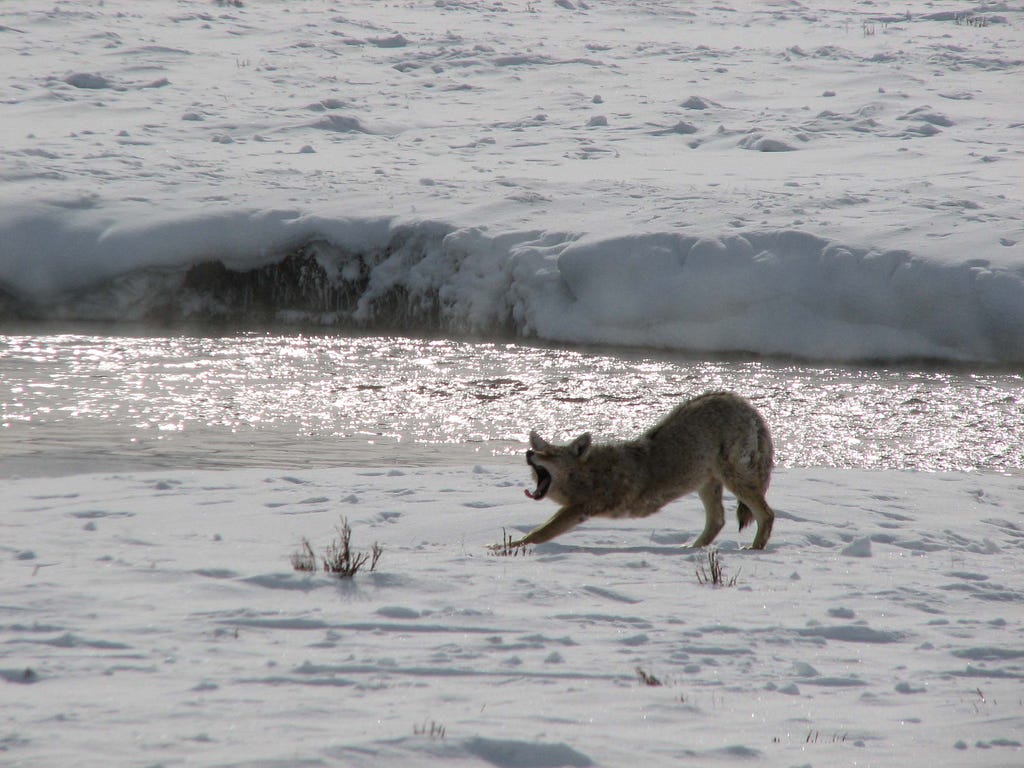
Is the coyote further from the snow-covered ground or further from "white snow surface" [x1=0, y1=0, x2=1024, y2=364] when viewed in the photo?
"white snow surface" [x1=0, y1=0, x2=1024, y2=364]

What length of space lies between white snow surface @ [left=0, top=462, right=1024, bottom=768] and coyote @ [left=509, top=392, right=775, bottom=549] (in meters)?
0.21

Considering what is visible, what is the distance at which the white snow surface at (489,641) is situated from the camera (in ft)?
11.9

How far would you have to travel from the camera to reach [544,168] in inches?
754

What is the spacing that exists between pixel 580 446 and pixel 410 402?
15.9ft

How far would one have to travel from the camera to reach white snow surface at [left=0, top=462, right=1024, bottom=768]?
362cm

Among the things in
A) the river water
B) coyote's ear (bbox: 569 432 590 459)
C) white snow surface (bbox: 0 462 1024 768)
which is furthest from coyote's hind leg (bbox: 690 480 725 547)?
the river water

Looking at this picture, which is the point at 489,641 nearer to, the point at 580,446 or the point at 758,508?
the point at 580,446

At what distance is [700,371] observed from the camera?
13.0 m

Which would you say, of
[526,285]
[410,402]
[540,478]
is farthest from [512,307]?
[540,478]

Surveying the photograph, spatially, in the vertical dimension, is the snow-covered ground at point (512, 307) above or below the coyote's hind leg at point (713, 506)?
above

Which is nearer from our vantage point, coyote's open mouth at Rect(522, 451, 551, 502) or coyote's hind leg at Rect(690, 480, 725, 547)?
coyote's open mouth at Rect(522, 451, 551, 502)

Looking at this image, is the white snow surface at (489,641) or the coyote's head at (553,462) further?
the coyote's head at (553,462)

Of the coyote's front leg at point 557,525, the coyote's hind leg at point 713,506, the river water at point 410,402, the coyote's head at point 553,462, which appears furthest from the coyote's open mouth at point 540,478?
the river water at point 410,402

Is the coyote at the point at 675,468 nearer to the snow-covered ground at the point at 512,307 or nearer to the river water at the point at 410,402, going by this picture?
the snow-covered ground at the point at 512,307
